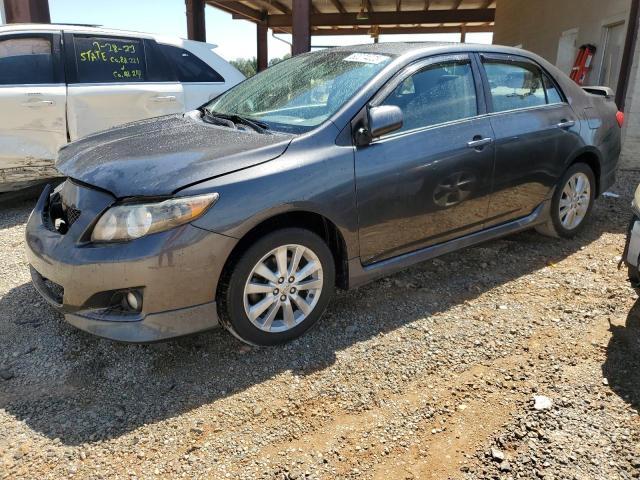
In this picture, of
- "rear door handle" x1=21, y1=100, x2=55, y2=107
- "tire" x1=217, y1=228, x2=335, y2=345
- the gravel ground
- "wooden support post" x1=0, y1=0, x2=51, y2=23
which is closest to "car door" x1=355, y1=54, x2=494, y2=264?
"tire" x1=217, y1=228, x2=335, y2=345

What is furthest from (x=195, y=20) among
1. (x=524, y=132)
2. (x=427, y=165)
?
(x=427, y=165)

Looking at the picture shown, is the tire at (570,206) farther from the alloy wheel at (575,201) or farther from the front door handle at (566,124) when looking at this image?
the front door handle at (566,124)

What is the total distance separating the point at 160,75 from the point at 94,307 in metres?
3.69

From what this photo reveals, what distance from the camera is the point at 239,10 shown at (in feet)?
49.1

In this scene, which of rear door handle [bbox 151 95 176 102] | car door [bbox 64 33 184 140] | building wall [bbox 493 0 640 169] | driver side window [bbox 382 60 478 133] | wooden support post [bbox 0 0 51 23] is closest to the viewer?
driver side window [bbox 382 60 478 133]

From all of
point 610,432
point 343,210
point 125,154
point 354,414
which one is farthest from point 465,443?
point 125,154

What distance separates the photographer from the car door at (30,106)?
4.86 m

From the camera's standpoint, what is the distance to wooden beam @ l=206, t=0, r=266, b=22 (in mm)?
13898

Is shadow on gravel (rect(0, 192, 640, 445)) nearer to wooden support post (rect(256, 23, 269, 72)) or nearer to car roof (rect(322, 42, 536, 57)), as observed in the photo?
car roof (rect(322, 42, 536, 57))

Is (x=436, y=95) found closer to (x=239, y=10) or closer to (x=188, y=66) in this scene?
(x=188, y=66)

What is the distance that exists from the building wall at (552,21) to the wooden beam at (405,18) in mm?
1244

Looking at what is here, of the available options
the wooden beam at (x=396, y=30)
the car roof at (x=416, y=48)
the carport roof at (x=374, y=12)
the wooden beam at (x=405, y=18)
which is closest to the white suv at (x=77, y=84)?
the car roof at (x=416, y=48)

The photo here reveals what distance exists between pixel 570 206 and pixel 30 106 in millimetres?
4915

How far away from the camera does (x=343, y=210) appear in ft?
9.67
